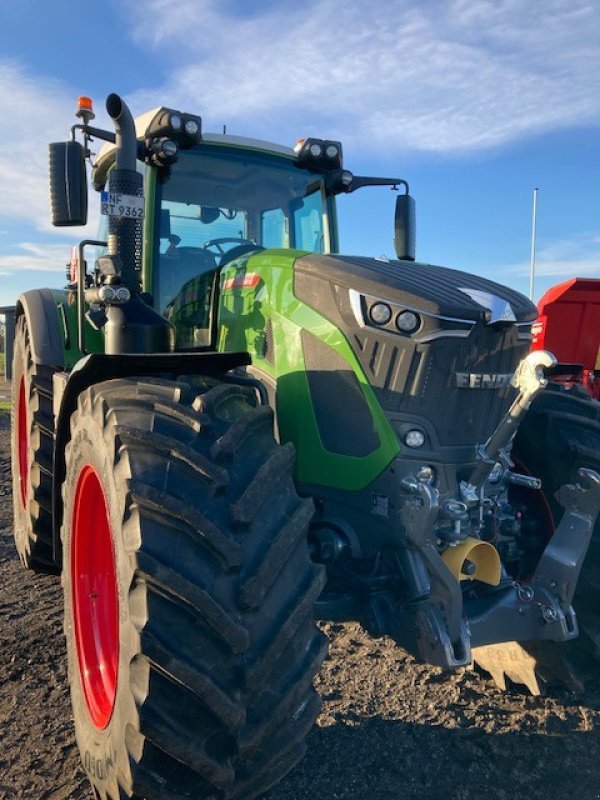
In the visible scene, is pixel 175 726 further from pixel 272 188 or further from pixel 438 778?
pixel 272 188

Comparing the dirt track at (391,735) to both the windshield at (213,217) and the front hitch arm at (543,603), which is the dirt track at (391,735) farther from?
the windshield at (213,217)

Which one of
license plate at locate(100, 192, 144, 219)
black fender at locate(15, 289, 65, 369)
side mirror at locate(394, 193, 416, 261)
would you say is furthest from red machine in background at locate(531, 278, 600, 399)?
license plate at locate(100, 192, 144, 219)

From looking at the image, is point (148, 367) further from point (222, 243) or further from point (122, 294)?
point (222, 243)

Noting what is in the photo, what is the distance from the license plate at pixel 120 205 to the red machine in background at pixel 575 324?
15.7 feet

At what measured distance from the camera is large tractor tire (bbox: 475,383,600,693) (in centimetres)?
311

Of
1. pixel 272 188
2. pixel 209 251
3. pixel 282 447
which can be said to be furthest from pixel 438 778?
pixel 272 188

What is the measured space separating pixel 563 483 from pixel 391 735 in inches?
50.5

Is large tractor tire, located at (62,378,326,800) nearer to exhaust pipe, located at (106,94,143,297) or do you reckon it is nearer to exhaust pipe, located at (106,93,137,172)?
exhaust pipe, located at (106,94,143,297)

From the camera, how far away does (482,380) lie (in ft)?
8.71

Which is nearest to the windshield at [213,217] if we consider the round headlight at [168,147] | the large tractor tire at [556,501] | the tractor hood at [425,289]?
the round headlight at [168,147]

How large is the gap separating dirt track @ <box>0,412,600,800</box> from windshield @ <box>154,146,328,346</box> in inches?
67.3

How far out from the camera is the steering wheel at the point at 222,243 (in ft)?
11.5

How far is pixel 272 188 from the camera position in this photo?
146 inches

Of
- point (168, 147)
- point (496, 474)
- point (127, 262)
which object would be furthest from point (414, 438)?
point (168, 147)
